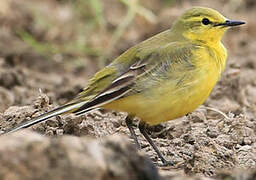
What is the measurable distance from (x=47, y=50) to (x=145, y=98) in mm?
4959

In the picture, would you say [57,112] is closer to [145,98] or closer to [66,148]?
[145,98]

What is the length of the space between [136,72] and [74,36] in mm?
5860

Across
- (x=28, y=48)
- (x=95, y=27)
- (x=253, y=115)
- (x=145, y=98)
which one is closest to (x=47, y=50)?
(x=28, y=48)

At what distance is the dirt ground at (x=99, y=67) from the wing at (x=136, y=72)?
1.42 ft

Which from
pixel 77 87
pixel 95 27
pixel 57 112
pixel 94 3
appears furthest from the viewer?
pixel 95 27

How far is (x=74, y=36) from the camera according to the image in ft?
37.6

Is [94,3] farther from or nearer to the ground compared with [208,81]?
farther from the ground

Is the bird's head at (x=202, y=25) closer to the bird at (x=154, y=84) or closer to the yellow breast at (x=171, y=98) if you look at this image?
the bird at (x=154, y=84)

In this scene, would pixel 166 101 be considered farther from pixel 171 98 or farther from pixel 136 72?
pixel 136 72

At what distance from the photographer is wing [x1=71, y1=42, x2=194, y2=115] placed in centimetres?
557

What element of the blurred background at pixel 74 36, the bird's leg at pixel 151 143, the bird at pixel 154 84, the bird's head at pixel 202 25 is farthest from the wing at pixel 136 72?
the blurred background at pixel 74 36

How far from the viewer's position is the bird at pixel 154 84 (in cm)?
559

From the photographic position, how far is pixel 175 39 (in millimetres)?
6312

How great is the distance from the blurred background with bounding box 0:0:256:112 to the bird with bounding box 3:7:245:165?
2.68 metres
